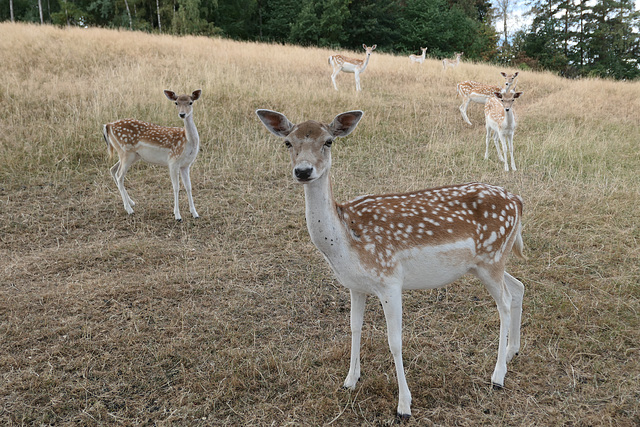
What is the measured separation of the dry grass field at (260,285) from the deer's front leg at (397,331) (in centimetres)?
10

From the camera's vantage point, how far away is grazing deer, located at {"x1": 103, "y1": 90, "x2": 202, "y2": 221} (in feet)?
20.0

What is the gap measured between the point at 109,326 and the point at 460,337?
8.92 feet

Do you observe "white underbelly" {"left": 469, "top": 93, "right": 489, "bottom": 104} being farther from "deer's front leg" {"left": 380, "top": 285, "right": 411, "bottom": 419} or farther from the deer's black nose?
the deer's black nose

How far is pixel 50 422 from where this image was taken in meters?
2.89

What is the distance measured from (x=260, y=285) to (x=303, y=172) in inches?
86.9

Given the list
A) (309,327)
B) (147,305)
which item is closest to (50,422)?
(147,305)

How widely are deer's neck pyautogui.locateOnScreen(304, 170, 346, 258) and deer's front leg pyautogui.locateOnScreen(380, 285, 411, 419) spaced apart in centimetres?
41

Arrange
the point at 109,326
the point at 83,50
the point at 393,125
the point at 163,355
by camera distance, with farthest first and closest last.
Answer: the point at 83,50 → the point at 393,125 → the point at 109,326 → the point at 163,355

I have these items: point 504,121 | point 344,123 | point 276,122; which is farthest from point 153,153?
point 504,121

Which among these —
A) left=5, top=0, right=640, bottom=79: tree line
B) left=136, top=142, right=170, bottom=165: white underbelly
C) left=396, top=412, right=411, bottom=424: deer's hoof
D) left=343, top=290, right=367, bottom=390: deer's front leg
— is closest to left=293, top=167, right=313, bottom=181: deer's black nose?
left=343, top=290, right=367, bottom=390: deer's front leg

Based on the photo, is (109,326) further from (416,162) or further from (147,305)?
(416,162)

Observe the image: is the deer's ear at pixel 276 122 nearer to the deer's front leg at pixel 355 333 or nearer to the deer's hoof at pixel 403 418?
the deer's front leg at pixel 355 333

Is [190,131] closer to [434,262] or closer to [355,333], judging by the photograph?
[355,333]

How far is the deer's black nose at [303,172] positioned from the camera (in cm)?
256
